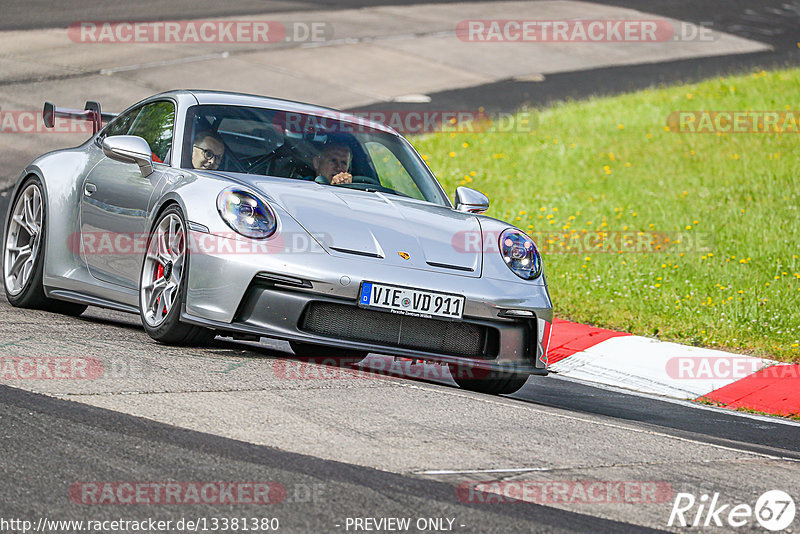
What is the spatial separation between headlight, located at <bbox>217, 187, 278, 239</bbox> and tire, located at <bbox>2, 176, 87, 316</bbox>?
1902 millimetres

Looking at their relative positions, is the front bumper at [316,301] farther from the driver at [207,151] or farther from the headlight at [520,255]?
the driver at [207,151]

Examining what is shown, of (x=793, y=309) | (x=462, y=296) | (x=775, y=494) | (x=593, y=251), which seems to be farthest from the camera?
(x=593, y=251)

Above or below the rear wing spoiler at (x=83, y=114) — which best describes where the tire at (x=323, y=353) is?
below

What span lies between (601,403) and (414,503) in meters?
3.22

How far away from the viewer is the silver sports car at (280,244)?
5570 millimetres

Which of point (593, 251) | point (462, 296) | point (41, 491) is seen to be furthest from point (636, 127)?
point (41, 491)

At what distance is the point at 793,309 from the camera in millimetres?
9203

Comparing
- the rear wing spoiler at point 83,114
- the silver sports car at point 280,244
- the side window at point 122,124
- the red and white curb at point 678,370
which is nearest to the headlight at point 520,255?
the silver sports car at point 280,244

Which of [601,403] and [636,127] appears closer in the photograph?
[601,403]

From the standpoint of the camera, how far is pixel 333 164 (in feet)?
22.1

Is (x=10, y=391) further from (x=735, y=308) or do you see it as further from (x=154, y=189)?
(x=735, y=308)

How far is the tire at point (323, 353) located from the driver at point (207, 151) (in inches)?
42.4

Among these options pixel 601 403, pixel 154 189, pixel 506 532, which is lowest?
pixel 601 403

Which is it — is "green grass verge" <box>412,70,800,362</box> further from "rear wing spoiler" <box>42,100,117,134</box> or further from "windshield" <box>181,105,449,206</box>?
"rear wing spoiler" <box>42,100,117,134</box>
